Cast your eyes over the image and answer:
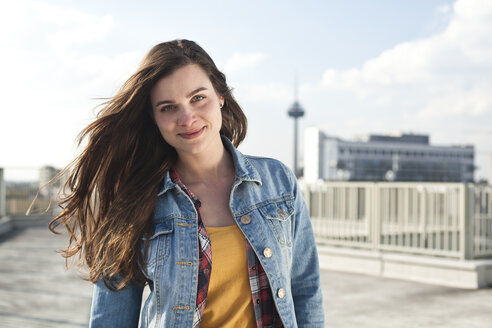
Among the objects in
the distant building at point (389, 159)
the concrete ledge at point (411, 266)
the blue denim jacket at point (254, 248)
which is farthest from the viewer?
the distant building at point (389, 159)

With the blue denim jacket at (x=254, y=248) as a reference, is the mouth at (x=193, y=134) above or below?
above

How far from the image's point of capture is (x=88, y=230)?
2311 mm

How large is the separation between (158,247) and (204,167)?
404mm

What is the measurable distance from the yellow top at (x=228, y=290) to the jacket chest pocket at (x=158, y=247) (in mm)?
168

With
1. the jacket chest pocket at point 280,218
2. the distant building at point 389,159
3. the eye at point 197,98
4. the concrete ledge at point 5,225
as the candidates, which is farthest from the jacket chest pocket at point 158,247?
the distant building at point 389,159

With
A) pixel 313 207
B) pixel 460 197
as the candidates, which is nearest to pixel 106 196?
pixel 460 197

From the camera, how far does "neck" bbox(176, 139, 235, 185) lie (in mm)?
2281

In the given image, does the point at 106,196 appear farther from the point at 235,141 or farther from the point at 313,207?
the point at 313,207

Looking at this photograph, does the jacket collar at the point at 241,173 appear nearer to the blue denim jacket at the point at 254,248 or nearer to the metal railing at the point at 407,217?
the blue denim jacket at the point at 254,248

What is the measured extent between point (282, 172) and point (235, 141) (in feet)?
1.21

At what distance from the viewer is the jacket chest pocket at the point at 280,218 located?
85.7 inches

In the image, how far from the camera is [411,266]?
338 inches

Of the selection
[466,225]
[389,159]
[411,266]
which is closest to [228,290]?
[466,225]

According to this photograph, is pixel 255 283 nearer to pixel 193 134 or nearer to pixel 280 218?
pixel 280 218
